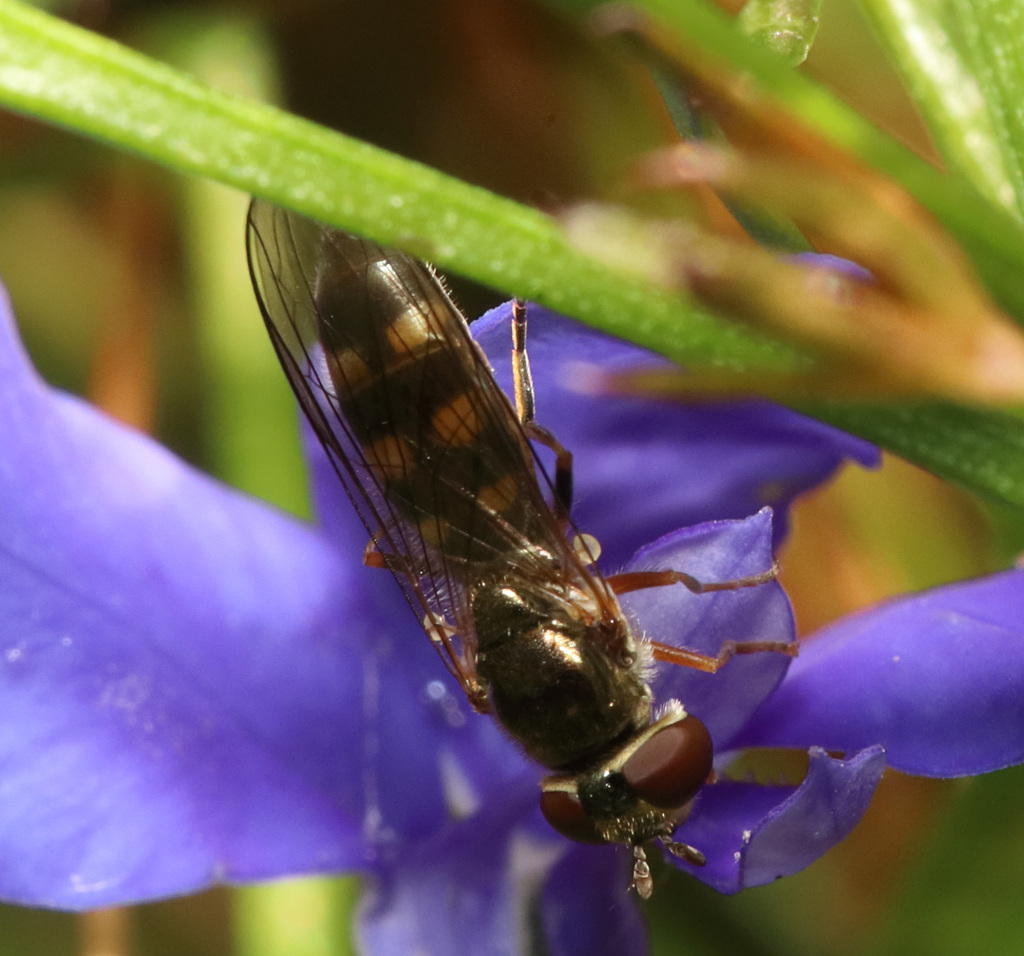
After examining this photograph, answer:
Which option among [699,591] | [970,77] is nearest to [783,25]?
[970,77]

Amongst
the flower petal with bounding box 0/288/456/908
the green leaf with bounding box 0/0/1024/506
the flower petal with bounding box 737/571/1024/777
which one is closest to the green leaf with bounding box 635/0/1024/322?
the green leaf with bounding box 0/0/1024/506

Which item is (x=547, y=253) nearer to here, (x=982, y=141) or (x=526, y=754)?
(x=982, y=141)

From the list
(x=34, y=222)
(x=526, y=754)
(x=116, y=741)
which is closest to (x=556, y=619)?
(x=526, y=754)

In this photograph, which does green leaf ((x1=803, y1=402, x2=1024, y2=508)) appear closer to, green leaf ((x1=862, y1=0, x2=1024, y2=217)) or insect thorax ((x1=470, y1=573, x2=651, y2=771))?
green leaf ((x1=862, y1=0, x2=1024, y2=217))

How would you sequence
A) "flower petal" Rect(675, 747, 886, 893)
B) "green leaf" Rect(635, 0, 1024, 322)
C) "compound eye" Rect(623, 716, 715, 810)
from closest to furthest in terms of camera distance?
"green leaf" Rect(635, 0, 1024, 322) < "flower petal" Rect(675, 747, 886, 893) < "compound eye" Rect(623, 716, 715, 810)

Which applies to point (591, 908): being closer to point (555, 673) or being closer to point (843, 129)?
point (555, 673)

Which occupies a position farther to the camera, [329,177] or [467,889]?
[467,889]
